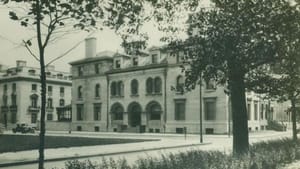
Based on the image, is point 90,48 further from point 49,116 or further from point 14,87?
point 49,116

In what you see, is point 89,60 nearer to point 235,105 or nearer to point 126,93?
point 126,93

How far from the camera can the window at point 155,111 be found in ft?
167

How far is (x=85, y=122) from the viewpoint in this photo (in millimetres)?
59781

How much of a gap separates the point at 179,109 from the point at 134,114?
758cm

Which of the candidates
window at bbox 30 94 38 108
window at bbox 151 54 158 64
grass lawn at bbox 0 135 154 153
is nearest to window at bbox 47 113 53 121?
window at bbox 30 94 38 108

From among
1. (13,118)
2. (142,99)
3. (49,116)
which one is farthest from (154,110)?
(13,118)

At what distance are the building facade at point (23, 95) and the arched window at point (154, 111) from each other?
2372 centimetres

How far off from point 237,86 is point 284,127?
37478mm

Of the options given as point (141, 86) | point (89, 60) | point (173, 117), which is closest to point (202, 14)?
point (173, 117)

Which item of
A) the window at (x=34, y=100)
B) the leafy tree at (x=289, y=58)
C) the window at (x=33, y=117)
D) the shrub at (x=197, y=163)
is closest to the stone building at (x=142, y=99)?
the window at (x=33, y=117)

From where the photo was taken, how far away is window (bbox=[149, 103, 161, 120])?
50862 mm

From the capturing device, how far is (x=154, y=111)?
51344mm

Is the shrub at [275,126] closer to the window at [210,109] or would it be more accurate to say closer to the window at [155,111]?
the window at [210,109]

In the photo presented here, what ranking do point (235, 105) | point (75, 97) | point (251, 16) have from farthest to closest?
1. point (75, 97)
2. point (235, 105)
3. point (251, 16)
